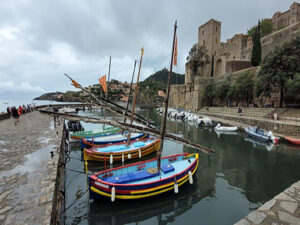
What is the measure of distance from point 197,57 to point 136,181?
1812 inches

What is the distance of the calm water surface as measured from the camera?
5.78 meters

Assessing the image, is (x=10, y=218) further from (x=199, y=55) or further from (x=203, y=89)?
(x=199, y=55)

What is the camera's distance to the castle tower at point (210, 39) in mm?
44938

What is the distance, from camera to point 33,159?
7004 millimetres

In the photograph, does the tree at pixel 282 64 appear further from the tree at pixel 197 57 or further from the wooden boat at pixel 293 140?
the tree at pixel 197 57

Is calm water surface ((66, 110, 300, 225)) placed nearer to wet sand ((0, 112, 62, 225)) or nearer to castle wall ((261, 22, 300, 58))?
wet sand ((0, 112, 62, 225))

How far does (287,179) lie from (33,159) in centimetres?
1378

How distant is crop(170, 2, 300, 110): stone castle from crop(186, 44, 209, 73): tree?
201 cm

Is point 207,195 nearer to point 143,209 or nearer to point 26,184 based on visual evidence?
point 143,209

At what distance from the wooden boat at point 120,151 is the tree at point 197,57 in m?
40.3

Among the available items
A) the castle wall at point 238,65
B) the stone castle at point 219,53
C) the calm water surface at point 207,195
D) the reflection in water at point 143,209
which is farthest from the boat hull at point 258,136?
the castle wall at point 238,65

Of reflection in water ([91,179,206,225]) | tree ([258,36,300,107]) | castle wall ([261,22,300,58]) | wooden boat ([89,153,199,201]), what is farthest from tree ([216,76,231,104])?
reflection in water ([91,179,206,225])

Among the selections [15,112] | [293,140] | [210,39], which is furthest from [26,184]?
[210,39]

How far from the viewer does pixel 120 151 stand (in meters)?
10.7
